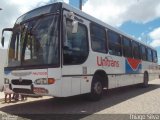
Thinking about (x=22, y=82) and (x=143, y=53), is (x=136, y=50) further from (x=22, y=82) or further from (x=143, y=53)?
(x=22, y=82)

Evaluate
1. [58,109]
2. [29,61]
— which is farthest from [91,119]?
[29,61]

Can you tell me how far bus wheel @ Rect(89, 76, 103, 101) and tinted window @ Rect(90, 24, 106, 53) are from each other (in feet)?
3.74

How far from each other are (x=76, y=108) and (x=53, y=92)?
155 cm

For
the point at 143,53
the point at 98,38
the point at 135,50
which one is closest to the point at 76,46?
the point at 98,38

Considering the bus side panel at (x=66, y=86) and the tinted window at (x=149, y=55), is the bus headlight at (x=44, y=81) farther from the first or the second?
the tinted window at (x=149, y=55)

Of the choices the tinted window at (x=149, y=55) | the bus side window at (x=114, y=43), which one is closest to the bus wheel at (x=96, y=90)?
the bus side window at (x=114, y=43)

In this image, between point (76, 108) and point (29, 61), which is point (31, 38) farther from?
point (76, 108)

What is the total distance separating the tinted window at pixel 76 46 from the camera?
27.0 ft

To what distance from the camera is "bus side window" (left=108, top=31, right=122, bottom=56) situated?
1161 centimetres

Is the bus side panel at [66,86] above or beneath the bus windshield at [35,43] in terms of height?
beneath

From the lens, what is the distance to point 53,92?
770 centimetres

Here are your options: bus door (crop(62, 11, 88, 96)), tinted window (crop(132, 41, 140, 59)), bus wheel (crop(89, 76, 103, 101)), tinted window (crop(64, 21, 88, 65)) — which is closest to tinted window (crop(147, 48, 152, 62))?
tinted window (crop(132, 41, 140, 59))

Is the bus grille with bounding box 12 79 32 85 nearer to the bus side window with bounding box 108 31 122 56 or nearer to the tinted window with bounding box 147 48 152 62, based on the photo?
the bus side window with bounding box 108 31 122 56

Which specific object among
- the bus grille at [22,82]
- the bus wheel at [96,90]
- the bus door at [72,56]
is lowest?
the bus wheel at [96,90]
